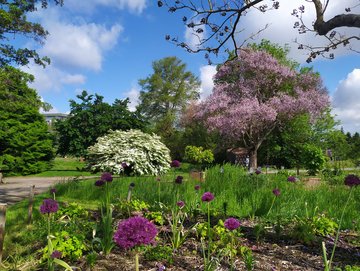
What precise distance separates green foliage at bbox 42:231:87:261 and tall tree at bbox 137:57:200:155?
37.4m

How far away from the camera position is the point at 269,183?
7723 mm

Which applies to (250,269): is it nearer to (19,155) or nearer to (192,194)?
(192,194)

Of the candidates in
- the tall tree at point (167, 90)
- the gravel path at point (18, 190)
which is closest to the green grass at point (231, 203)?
the gravel path at point (18, 190)

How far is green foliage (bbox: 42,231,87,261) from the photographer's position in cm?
325

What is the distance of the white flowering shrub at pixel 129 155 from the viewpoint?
12.0 metres

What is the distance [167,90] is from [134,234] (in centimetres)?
4120

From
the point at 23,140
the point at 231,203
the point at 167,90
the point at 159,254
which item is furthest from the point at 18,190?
the point at 167,90

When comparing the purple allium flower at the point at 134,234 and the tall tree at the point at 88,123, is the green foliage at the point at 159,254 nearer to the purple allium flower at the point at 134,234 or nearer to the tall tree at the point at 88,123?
the purple allium flower at the point at 134,234

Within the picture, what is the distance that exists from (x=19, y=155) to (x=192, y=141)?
17960 millimetres

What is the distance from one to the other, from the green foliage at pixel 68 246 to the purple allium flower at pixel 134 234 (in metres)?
1.42

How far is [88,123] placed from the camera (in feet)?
73.0

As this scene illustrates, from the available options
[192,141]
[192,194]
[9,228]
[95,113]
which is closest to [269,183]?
[192,194]

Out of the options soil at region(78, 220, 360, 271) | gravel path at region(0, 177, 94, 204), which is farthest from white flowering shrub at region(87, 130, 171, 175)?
soil at region(78, 220, 360, 271)

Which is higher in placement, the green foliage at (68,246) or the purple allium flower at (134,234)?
the purple allium flower at (134,234)
